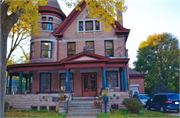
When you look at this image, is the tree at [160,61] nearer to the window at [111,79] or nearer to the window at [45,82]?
the window at [111,79]

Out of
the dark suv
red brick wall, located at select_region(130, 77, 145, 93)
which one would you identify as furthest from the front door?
red brick wall, located at select_region(130, 77, 145, 93)

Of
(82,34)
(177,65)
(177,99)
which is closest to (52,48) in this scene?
(82,34)

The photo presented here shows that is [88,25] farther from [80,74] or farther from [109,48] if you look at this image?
[80,74]

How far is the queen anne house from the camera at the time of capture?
57.1ft

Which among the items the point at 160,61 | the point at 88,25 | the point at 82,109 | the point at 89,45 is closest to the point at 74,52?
the point at 89,45

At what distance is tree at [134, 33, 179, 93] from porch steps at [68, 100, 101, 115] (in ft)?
68.9

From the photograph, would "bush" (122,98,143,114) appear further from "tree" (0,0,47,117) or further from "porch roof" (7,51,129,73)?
"tree" (0,0,47,117)

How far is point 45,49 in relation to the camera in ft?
63.1

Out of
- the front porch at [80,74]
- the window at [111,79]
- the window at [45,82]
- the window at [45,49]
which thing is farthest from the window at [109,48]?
the window at [45,82]

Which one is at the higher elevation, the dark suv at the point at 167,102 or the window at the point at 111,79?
the window at the point at 111,79

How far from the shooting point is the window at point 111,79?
17.6 meters

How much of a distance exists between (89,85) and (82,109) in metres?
4.90

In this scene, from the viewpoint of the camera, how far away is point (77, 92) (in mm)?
17453

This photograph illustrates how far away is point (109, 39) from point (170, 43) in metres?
19.8
